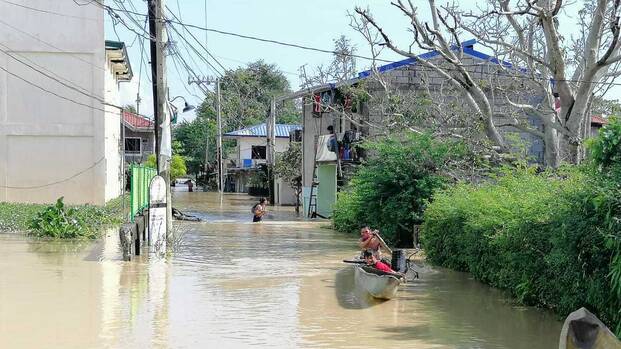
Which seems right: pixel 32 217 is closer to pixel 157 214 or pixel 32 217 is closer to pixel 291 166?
pixel 157 214

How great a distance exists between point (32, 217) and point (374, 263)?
13.9 meters

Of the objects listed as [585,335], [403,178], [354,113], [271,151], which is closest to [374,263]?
[403,178]

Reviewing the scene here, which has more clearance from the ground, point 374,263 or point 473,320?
point 374,263

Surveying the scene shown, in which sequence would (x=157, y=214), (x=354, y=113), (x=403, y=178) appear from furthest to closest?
1. (x=354, y=113)
2. (x=403, y=178)
3. (x=157, y=214)

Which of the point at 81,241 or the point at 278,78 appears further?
the point at 278,78

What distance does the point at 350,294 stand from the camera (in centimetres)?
1416

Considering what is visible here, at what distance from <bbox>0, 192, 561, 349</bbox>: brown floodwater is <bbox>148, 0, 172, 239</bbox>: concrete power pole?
2.61 meters

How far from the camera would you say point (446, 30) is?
1980 centimetres

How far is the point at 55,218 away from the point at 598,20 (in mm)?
16284

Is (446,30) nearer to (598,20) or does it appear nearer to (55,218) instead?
(598,20)

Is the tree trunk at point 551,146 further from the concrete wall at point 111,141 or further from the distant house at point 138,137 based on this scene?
the distant house at point 138,137

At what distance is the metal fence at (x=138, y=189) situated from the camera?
70.1 ft

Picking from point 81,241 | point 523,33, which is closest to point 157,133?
point 81,241

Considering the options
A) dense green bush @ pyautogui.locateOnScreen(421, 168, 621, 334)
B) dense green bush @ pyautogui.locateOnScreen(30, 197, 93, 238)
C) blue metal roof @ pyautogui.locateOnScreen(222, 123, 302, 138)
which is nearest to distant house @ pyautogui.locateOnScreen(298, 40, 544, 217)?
dense green bush @ pyautogui.locateOnScreen(30, 197, 93, 238)
